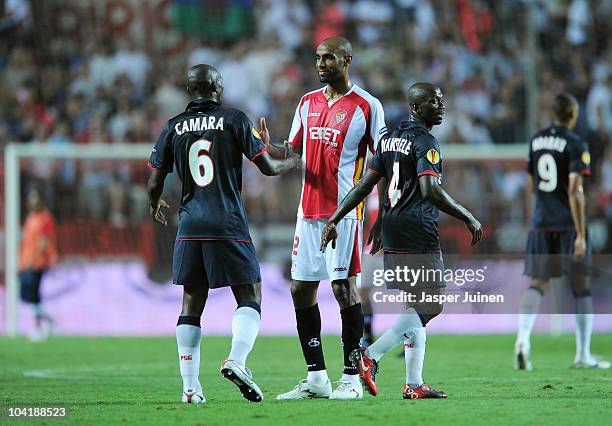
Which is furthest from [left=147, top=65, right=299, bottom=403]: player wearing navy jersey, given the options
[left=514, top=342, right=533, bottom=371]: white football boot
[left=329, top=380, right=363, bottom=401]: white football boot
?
[left=514, top=342, right=533, bottom=371]: white football boot

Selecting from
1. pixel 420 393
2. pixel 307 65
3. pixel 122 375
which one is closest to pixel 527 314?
pixel 420 393

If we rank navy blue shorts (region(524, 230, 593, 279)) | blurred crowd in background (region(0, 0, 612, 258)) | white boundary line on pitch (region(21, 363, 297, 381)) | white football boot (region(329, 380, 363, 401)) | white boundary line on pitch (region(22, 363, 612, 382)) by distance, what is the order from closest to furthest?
1. white football boot (region(329, 380, 363, 401))
2. white boundary line on pitch (region(22, 363, 612, 382))
3. white boundary line on pitch (region(21, 363, 297, 381))
4. navy blue shorts (region(524, 230, 593, 279))
5. blurred crowd in background (region(0, 0, 612, 258))

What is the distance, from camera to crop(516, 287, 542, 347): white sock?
34.9 ft

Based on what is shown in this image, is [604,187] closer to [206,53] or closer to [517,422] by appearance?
[206,53]

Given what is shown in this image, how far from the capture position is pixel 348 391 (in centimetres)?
770

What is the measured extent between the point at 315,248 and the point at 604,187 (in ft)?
35.0

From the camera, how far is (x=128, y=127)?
1888 centimetres

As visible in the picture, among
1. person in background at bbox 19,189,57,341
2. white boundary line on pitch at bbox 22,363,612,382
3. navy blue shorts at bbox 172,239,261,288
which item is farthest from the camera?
person in background at bbox 19,189,57,341

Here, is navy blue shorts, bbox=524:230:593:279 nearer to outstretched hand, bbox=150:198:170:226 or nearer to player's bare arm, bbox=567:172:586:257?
player's bare arm, bbox=567:172:586:257

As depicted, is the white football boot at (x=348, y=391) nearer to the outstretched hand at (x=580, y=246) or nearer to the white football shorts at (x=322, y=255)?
the white football shorts at (x=322, y=255)

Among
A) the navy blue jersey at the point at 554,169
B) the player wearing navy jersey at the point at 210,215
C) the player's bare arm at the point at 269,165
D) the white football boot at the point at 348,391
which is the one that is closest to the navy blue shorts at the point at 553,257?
the navy blue jersey at the point at 554,169

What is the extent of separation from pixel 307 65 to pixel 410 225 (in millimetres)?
13131

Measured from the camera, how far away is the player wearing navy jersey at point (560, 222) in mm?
10742

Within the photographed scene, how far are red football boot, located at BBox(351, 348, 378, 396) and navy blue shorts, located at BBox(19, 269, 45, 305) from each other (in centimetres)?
882
